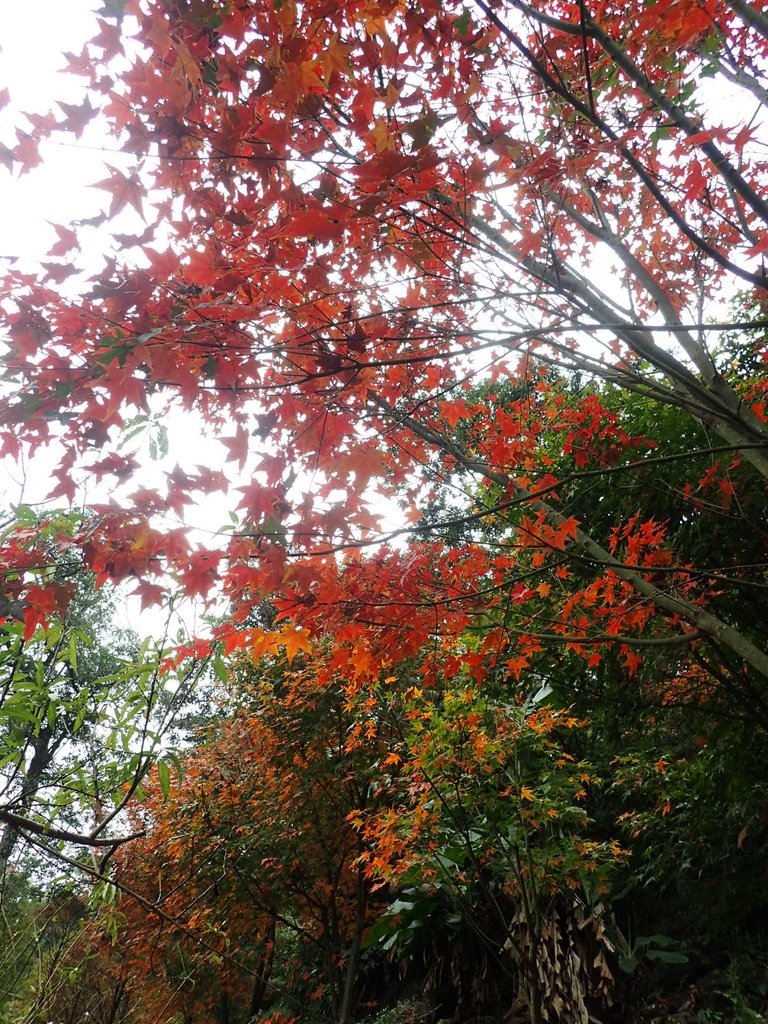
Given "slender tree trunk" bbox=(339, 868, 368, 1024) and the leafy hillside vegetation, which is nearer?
the leafy hillside vegetation

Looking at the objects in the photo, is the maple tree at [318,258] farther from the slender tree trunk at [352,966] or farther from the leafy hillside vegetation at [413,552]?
the slender tree trunk at [352,966]

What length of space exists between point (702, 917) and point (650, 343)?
4.46m

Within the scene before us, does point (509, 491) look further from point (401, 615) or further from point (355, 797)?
point (355, 797)

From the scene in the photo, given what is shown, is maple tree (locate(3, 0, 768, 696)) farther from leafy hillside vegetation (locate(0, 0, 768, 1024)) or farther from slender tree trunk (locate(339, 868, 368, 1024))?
slender tree trunk (locate(339, 868, 368, 1024))

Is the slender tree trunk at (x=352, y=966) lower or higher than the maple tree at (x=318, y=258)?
lower

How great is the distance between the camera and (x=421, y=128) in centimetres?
171

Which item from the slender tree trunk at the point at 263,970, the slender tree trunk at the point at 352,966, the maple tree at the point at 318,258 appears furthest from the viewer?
the slender tree trunk at the point at 263,970

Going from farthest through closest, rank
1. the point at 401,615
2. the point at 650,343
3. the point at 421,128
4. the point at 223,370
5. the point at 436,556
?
the point at 436,556
the point at 401,615
the point at 650,343
the point at 223,370
the point at 421,128

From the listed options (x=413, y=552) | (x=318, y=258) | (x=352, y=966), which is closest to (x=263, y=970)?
(x=352, y=966)

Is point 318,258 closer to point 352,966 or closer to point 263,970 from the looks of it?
point 352,966

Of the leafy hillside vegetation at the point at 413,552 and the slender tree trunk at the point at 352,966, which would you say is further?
the slender tree trunk at the point at 352,966

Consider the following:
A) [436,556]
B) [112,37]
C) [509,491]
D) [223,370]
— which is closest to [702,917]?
[436,556]

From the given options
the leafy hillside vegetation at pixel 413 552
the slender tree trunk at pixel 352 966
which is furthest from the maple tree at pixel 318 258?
the slender tree trunk at pixel 352 966

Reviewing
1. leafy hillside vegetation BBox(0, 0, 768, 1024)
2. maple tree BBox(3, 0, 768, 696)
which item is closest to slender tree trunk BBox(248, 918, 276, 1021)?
leafy hillside vegetation BBox(0, 0, 768, 1024)
